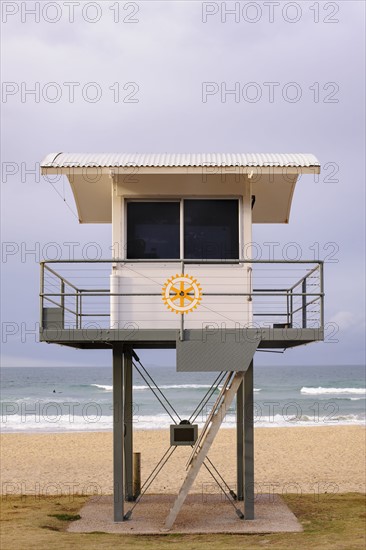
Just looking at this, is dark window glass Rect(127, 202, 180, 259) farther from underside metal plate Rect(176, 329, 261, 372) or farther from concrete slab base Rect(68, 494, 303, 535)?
concrete slab base Rect(68, 494, 303, 535)

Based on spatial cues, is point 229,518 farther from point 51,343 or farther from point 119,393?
point 51,343

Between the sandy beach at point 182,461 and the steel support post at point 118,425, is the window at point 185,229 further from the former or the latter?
the sandy beach at point 182,461

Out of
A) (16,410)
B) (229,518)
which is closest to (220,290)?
(229,518)

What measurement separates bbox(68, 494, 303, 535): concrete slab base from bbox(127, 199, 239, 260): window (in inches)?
197

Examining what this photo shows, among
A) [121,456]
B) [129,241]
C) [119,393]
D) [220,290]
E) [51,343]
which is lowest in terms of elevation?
[121,456]

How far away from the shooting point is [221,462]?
96.4 feet

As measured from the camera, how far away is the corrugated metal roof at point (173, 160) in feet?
49.6

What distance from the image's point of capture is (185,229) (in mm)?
15609

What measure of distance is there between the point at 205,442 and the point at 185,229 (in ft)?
13.0

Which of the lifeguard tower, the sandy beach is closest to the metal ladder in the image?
the lifeguard tower

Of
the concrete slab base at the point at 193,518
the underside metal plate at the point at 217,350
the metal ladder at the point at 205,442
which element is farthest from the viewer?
the concrete slab base at the point at 193,518

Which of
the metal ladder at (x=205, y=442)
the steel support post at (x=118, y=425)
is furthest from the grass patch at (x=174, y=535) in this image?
the steel support post at (x=118, y=425)

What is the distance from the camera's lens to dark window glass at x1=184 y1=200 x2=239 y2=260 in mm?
15547

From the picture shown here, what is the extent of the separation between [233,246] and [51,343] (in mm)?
3843
